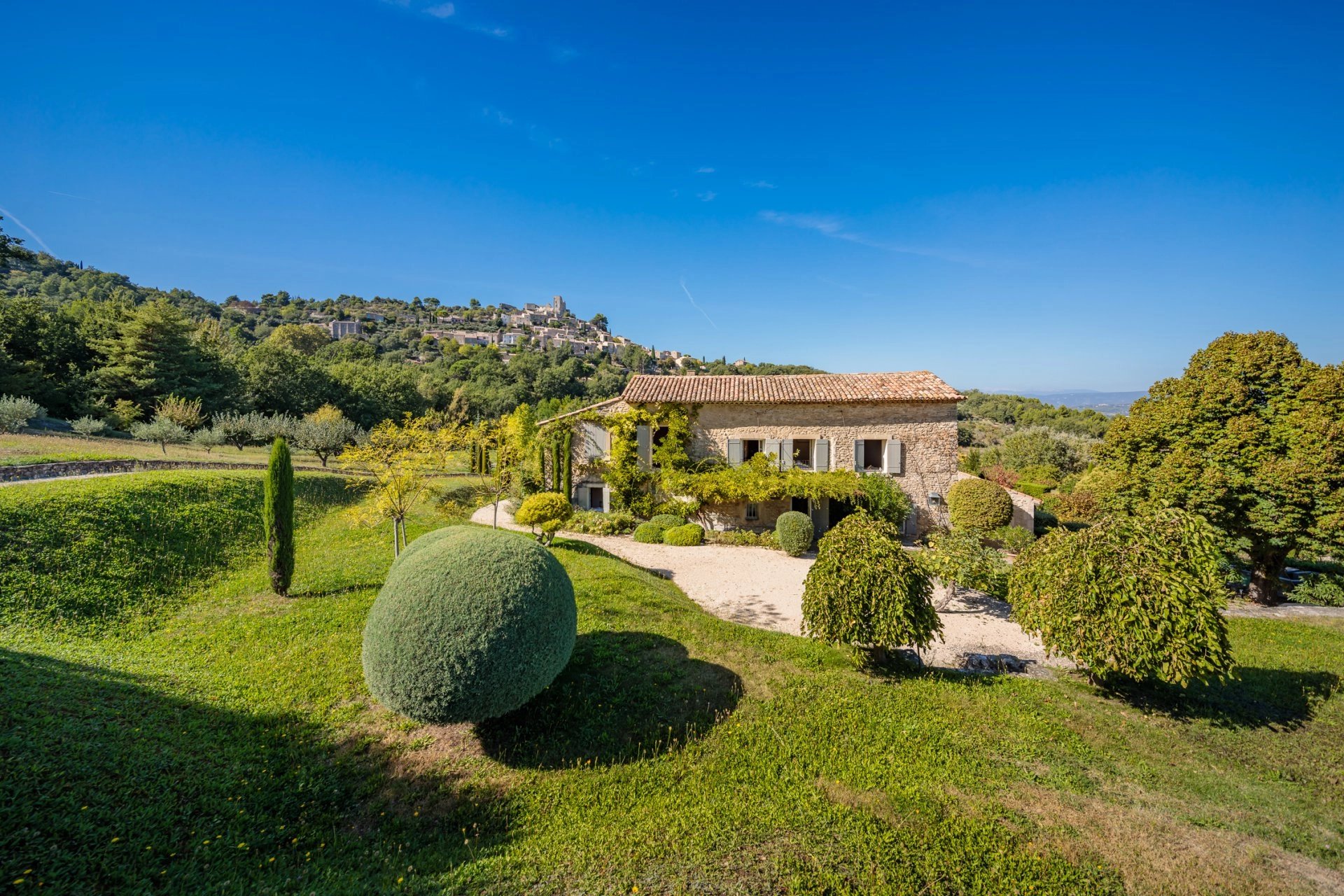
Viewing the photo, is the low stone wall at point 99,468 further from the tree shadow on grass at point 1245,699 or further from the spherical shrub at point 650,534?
the tree shadow on grass at point 1245,699

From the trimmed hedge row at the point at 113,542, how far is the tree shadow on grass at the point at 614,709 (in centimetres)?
803

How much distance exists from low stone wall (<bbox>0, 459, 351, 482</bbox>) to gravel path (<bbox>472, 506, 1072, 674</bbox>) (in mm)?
10389

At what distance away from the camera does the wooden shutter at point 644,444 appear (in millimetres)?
19656

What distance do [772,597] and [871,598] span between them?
512 cm

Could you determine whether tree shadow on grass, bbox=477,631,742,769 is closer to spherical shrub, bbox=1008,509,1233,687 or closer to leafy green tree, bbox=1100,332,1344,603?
spherical shrub, bbox=1008,509,1233,687

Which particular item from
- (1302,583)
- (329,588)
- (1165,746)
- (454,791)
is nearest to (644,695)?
(454,791)

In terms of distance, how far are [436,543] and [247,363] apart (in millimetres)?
41657

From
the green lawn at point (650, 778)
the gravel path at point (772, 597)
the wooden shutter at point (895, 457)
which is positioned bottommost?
the gravel path at point (772, 597)

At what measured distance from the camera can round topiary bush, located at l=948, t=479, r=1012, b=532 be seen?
672 inches

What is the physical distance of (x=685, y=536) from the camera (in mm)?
17641

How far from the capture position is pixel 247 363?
115 ft

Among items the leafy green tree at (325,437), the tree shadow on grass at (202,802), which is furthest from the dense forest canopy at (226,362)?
the tree shadow on grass at (202,802)

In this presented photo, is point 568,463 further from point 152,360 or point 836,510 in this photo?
point 152,360

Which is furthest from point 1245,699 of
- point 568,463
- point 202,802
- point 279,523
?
point 568,463
